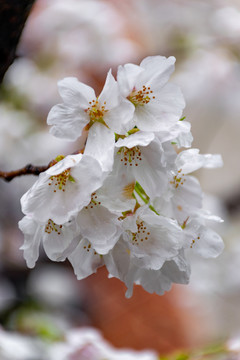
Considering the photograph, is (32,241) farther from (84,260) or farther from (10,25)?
(10,25)

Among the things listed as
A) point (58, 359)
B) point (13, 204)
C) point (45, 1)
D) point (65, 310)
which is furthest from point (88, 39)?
point (58, 359)

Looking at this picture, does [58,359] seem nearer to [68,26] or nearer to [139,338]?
[139,338]

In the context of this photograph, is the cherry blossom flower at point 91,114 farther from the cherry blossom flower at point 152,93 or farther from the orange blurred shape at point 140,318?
the orange blurred shape at point 140,318

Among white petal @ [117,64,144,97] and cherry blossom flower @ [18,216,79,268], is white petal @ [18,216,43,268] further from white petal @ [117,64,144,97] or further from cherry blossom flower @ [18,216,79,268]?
white petal @ [117,64,144,97]

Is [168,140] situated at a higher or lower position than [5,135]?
higher

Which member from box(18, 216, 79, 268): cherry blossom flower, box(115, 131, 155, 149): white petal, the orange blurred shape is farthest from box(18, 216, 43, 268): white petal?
the orange blurred shape

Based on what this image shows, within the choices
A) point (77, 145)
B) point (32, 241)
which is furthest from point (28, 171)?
point (77, 145)
